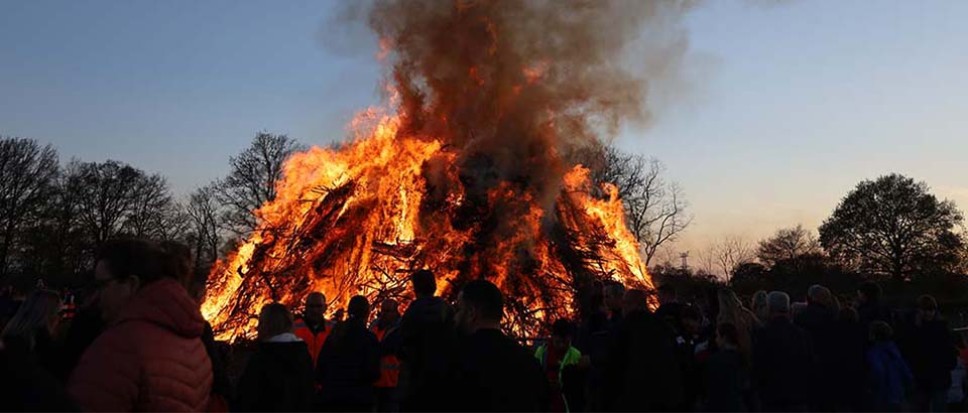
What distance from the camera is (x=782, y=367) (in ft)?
20.6

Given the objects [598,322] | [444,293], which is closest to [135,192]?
[444,293]

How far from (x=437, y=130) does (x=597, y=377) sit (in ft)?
39.6

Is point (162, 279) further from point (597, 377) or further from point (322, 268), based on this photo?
point (322, 268)

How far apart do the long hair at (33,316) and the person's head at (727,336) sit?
16.4 feet

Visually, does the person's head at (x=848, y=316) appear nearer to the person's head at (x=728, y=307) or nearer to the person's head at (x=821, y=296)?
the person's head at (x=821, y=296)

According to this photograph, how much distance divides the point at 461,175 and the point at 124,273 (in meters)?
13.7

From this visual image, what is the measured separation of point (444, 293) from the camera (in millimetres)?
15672

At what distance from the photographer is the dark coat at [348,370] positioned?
6078mm

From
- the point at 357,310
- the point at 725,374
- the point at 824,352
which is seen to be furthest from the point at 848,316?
the point at 357,310

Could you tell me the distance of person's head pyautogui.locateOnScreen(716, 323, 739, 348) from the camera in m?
6.39

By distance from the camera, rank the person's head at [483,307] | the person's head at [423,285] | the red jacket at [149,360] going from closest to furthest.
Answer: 1. the red jacket at [149,360]
2. the person's head at [483,307]
3. the person's head at [423,285]

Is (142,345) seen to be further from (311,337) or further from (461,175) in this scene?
(461,175)

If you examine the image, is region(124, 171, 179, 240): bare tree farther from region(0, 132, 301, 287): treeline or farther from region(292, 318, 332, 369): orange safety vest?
region(292, 318, 332, 369): orange safety vest

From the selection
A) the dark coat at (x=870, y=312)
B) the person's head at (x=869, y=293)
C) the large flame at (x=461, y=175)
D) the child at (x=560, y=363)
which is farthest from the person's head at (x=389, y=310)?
the large flame at (x=461, y=175)
